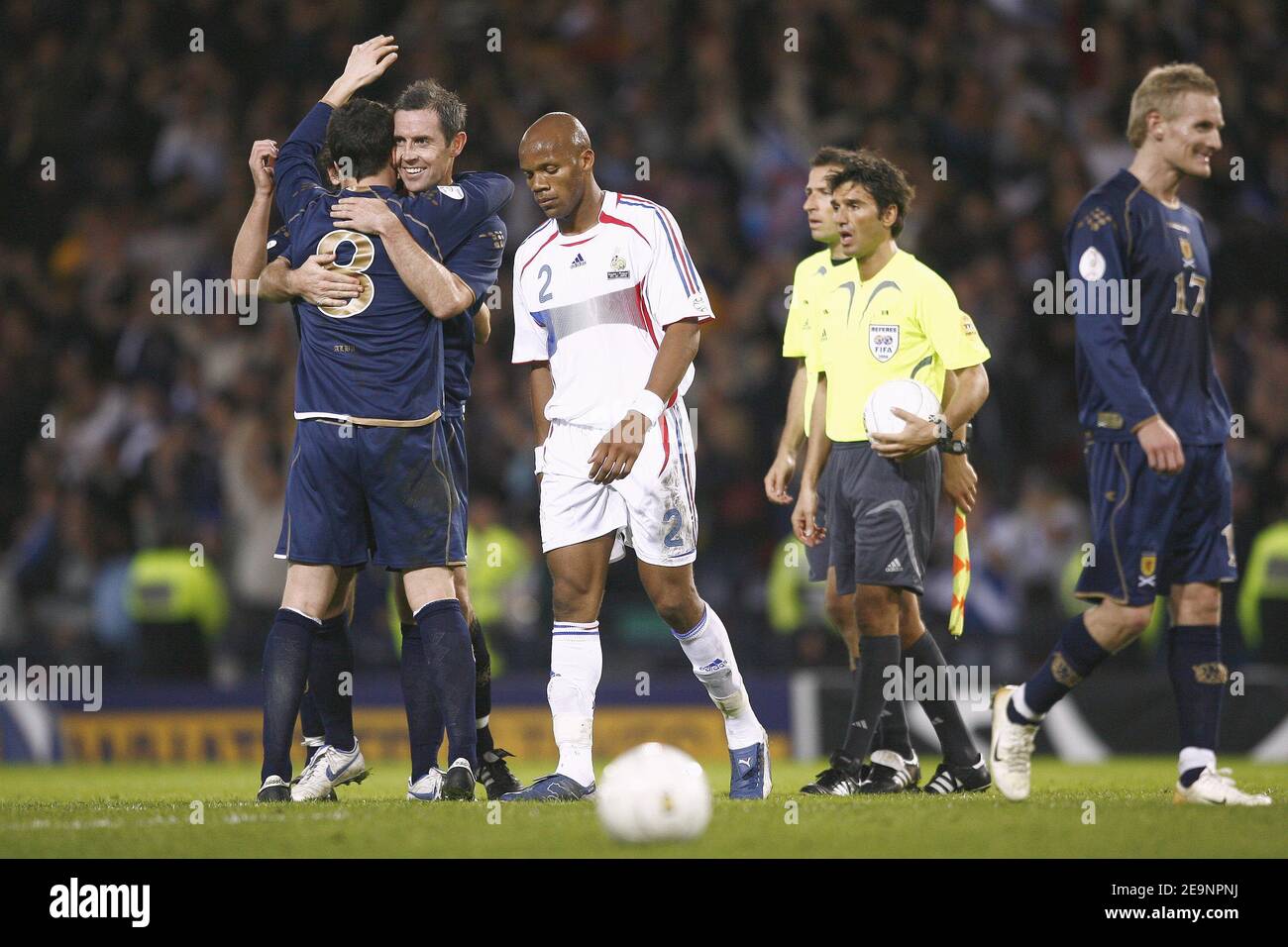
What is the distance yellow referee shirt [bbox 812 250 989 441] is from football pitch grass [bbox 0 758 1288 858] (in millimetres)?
1644

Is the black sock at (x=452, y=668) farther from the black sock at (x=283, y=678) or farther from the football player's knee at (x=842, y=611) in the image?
the football player's knee at (x=842, y=611)

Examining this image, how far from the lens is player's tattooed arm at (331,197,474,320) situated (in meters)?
6.02

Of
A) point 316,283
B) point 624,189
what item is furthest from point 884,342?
point 624,189

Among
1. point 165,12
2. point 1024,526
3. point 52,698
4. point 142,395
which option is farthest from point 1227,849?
point 165,12

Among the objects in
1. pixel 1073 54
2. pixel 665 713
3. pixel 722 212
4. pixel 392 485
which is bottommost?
pixel 665 713

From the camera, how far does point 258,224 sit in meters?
6.21

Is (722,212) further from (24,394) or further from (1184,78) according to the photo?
(1184,78)

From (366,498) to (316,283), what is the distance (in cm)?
80

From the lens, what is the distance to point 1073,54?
14516mm

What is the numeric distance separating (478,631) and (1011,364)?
6.95 metres

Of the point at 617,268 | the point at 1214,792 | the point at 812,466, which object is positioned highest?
the point at 617,268

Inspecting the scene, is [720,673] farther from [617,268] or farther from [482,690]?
[617,268]

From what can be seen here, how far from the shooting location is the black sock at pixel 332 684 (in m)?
6.49

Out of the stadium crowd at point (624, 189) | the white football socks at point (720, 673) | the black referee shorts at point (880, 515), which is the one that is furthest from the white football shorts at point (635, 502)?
the stadium crowd at point (624, 189)
